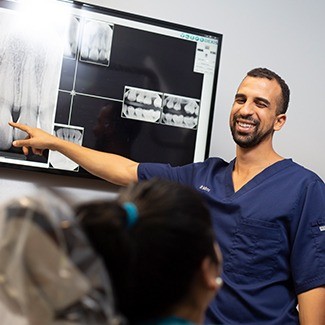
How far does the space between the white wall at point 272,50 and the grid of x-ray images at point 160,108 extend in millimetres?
144

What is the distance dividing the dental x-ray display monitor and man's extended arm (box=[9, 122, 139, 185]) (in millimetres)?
68

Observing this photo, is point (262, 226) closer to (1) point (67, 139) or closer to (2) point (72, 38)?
(1) point (67, 139)

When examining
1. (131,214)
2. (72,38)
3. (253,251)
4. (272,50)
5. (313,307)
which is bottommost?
(313,307)

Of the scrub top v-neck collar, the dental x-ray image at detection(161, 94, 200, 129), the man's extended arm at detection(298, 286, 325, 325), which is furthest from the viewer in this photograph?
the dental x-ray image at detection(161, 94, 200, 129)

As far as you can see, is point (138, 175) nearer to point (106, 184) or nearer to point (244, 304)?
point (106, 184)

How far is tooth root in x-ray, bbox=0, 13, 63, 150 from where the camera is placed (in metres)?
1.67

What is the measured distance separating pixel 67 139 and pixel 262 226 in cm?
67

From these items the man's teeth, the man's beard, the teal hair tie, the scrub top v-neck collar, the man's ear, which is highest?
the man's ear

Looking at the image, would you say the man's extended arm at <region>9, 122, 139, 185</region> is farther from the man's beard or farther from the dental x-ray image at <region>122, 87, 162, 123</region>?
the man's beard

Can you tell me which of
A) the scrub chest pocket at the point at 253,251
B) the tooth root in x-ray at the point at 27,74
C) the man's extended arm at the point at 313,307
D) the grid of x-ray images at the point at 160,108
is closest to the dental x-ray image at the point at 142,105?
the grid of x-ray images at the point at 160,108

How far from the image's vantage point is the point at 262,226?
60.4 inches

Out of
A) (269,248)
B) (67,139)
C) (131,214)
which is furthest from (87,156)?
(131,214)

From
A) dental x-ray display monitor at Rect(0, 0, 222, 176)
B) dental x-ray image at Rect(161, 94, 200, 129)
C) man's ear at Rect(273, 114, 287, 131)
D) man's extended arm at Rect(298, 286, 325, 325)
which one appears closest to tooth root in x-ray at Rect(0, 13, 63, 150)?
dental x-ray display monitor at Rect(0, 0, 222, 176)

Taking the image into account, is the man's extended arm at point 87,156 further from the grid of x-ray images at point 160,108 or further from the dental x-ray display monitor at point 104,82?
the grid of x-ray images at point 160,108
